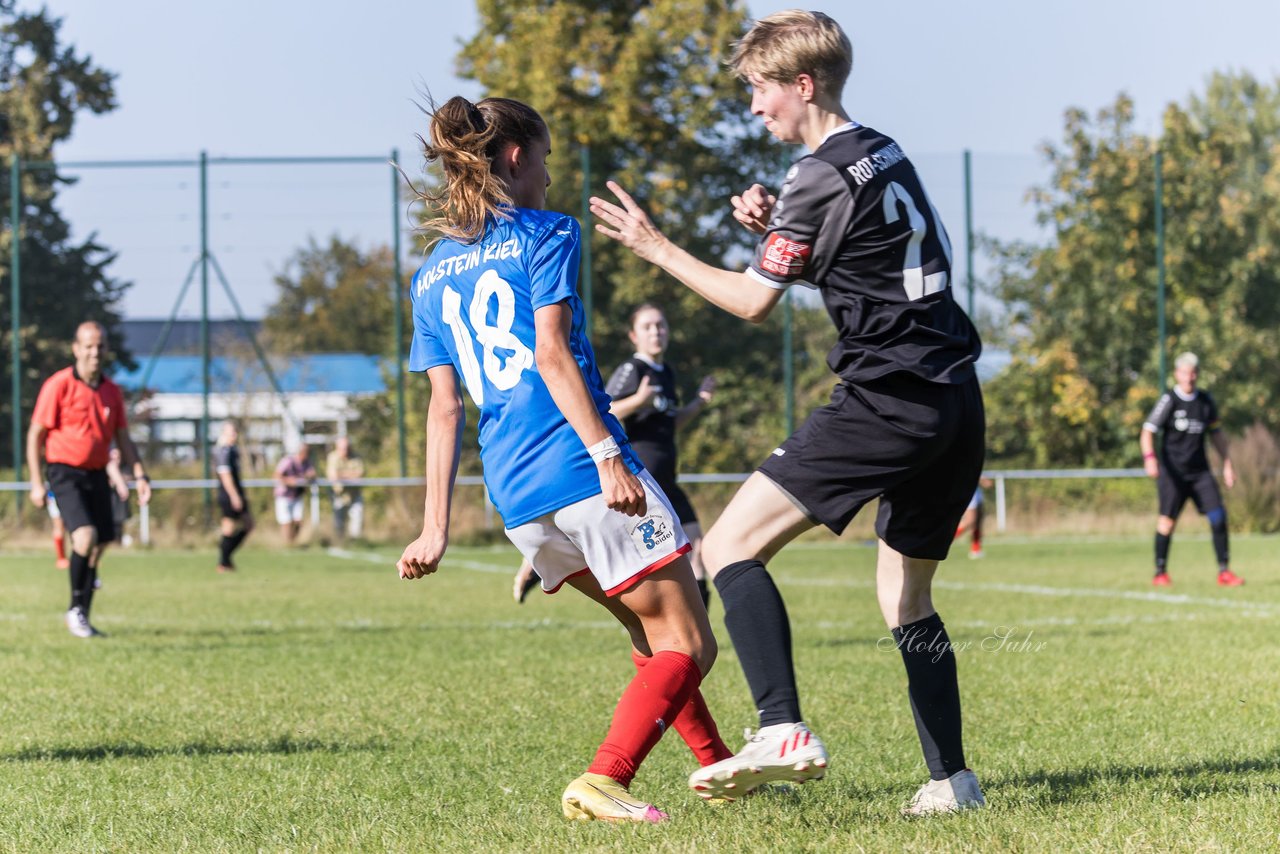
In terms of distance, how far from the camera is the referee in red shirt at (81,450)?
995cm

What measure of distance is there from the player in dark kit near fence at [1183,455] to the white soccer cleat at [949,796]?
33.1ft

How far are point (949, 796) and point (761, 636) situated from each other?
767mm

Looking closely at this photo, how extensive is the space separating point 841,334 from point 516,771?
1970mm

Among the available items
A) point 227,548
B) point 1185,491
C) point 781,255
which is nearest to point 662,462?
point 781,255

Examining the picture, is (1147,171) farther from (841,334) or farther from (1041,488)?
(841,334)

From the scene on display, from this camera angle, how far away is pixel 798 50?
3.78 metres

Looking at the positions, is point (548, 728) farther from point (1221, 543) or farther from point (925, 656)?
point (1221, 543)

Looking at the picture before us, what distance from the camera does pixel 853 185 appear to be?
3719 millimetres

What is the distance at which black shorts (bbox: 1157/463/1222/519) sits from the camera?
13.7 m

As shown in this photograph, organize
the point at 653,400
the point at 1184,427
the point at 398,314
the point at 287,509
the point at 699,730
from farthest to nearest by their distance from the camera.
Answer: the point at 398,314 → the point at 287,509 → the point at 1184,427 → the point at 653,400 → the point at 699,730

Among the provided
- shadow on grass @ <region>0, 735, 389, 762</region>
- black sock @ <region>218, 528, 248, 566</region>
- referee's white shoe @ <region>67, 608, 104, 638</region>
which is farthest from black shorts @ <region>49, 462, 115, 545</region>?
black sock @ <region>218, 528, 248, 566</region>

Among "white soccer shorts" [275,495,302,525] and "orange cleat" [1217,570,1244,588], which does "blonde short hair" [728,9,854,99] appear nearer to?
"orange cleat" [1217,570,1244,588]

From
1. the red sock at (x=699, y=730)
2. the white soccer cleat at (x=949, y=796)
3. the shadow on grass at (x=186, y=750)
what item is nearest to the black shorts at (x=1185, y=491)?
the shadow on grass at (x=186, y=750)

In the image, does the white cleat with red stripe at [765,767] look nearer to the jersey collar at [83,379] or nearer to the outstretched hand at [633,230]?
the outstretched hand at [633,230]
